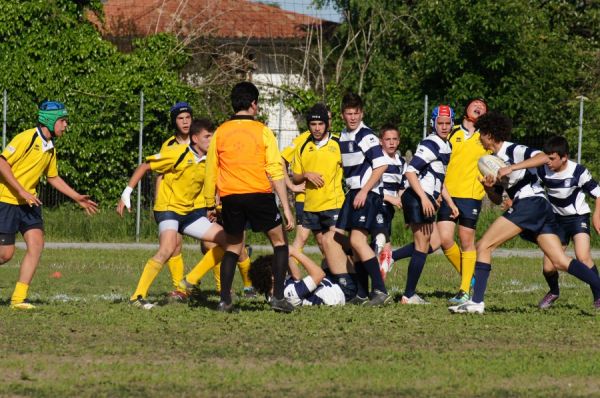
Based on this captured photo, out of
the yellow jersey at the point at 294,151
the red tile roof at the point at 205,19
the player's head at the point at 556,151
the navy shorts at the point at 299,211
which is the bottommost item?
the navy shorts at the point at 299,211

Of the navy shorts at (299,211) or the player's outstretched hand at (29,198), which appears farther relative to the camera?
the navy shorts at (299,211)

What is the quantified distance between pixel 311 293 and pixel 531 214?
2399mm

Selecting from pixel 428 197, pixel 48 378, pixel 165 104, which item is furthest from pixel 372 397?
pixel 165 104

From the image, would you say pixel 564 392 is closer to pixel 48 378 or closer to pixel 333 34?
pixel 48 378

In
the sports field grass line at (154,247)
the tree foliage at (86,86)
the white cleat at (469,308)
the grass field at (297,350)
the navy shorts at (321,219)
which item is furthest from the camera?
the tree foliage at (86,86)

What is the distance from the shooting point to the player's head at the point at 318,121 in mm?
12984

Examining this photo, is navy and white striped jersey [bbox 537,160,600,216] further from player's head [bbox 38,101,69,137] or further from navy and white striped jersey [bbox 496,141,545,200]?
player's head [bbox 38,101,69,137]

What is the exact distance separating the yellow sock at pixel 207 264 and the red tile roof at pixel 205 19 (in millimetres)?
21267

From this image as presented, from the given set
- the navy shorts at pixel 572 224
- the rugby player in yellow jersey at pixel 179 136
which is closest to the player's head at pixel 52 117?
the rugby player in yellow jersey at pixel 179 136

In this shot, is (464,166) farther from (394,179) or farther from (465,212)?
(394,179)

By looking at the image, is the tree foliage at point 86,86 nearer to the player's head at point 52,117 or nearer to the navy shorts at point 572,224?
the player's head at point 52,117

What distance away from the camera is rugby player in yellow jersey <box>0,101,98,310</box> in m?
11.8

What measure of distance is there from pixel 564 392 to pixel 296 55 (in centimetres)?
3353

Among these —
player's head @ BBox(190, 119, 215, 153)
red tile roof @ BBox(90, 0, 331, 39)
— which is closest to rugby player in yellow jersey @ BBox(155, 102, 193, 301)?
player's head @ BBox(190, 119, 215, 153)
